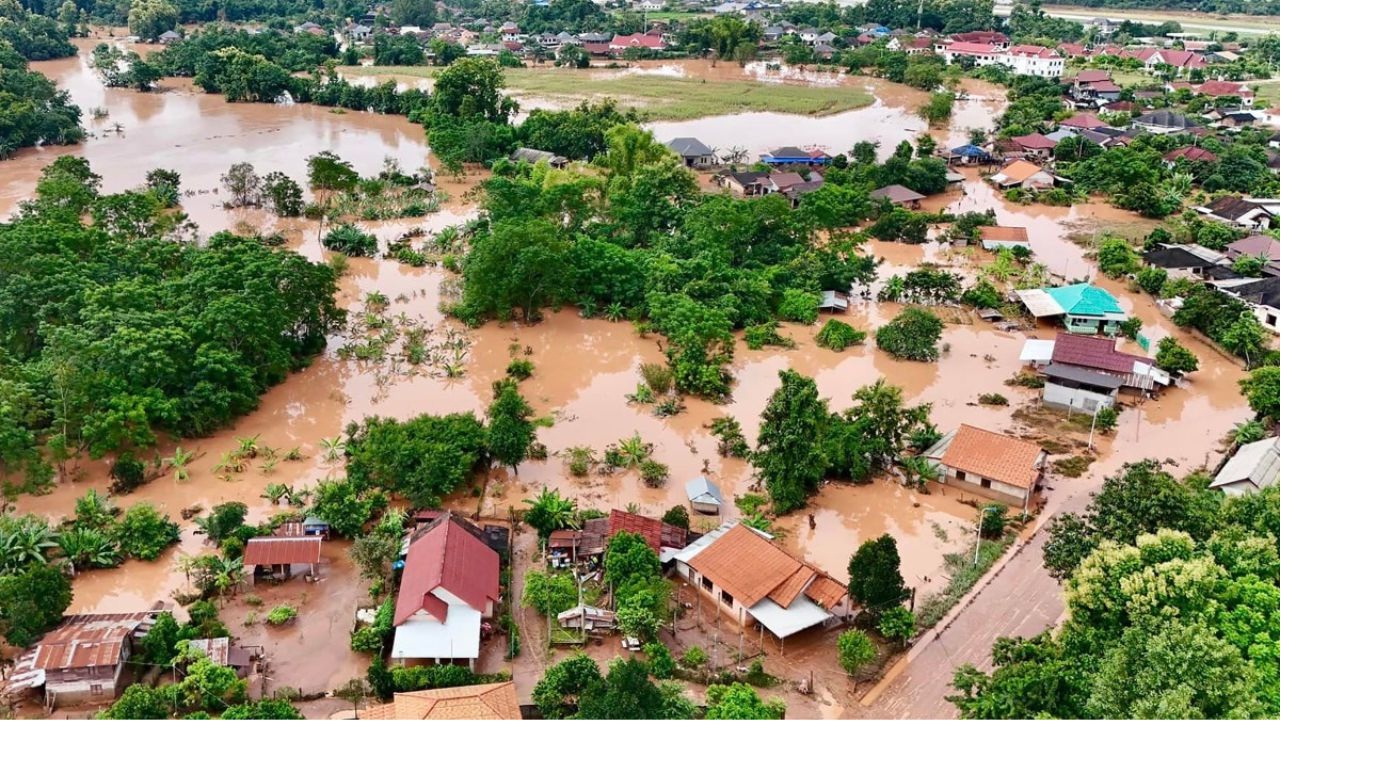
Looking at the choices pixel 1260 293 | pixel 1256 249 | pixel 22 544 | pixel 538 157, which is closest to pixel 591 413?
pixel 22 544

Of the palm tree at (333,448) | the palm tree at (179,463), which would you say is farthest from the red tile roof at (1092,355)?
the palm tree at (179,463)

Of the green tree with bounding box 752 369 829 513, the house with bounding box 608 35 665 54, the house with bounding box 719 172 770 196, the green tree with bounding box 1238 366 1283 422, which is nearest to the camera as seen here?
the green tree with bounding box 752 369 829 513

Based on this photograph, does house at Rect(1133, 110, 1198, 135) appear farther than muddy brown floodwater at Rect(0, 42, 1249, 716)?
Yes

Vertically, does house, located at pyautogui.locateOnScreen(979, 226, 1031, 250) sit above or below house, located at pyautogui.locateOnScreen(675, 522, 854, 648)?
above

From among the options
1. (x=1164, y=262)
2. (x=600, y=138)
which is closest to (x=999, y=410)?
(x=1164, y=262)

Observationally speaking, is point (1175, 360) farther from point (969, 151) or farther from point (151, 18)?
point (151, 18)

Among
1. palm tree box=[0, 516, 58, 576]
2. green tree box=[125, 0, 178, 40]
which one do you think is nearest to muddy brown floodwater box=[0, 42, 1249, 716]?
palm tree box=[0, 516, 58, 576]

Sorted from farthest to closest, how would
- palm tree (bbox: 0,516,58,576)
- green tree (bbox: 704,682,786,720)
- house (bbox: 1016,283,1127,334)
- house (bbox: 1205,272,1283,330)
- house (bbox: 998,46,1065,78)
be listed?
house (bbox: 998,46,1065,78) < house (bbox: 1016,283,1127,334) < house (bbox: 1205,272,1283,330) < palm tree (bbox: 0,516,58,576) < green tree (bbox: 704,682,786,720)

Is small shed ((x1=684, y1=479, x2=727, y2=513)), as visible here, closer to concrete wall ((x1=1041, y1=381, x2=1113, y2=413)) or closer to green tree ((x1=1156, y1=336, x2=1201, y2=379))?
concrete wall ((x1=1041, y1=381, x2=1113, y2=413))
